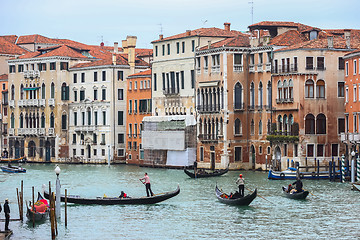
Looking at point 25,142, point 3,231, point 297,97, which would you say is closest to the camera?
point 3,231

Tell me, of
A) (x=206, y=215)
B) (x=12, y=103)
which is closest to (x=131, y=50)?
(x=12, y=103)

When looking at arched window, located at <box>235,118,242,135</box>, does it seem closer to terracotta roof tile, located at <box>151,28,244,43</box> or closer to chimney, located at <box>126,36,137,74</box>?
terracotta roof tile, located at <box>151,28,244,43</box>

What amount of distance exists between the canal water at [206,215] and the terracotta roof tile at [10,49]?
33.3 metres

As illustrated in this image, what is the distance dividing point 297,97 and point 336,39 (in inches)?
157

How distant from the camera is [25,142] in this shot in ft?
250

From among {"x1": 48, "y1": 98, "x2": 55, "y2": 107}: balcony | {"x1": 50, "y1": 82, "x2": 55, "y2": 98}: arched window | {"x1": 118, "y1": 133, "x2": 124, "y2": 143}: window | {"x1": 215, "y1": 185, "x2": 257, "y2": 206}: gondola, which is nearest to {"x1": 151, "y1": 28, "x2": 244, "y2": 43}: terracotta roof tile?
{"x1": 118, "y1": 133, "x2": 124, "y2": 143}: window

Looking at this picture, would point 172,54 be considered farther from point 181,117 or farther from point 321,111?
point 321,111

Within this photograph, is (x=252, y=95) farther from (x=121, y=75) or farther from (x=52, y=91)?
(x=52, y=91)

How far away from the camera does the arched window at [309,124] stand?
176 feet

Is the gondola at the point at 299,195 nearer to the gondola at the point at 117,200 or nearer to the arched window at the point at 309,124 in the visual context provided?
the gondola at the point at 117,200

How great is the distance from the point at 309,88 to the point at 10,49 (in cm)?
3565

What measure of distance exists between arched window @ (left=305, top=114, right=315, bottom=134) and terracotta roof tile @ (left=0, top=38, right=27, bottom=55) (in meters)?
34.9

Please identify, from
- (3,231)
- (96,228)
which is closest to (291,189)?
(96,228)

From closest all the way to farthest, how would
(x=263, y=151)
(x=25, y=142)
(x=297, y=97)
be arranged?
(x=297, y=97) < (x=263, y=151) < (x=25, y=142)
